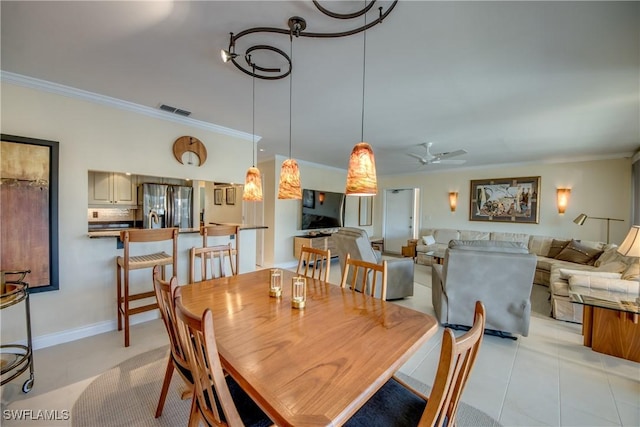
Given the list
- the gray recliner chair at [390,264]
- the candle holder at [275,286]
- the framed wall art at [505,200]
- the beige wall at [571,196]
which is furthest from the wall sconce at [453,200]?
the candle holder at [275,286]

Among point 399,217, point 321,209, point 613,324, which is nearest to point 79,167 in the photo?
point 321,209

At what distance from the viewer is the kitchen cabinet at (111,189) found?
12.2 ft

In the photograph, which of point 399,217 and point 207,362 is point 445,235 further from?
point 207,362

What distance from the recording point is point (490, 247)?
104 inches

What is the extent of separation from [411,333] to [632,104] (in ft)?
11.3

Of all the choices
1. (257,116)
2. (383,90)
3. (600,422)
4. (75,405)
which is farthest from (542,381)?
(257,116)

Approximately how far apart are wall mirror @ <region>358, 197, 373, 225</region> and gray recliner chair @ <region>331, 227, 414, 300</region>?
3877mm

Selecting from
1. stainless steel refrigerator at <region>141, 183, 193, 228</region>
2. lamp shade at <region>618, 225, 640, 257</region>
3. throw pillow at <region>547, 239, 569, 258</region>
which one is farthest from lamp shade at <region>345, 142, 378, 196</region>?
throw pillow at <region>547, 239, 569, 258</region>

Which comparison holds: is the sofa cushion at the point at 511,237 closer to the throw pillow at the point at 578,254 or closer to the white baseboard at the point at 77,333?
the throw pillow at the point at 578,254

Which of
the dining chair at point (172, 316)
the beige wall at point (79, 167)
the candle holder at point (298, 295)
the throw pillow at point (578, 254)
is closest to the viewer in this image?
the dining chair at point (172, 316)

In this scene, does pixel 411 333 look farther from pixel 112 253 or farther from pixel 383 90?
pixel 112 253

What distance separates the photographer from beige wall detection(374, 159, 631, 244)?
4676mm

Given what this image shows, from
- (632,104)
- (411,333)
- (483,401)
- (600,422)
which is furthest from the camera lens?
(632,104)

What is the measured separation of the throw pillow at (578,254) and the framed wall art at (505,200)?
102cm
